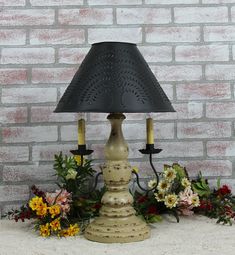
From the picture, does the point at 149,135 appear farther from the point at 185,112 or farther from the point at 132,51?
the point at 185,112

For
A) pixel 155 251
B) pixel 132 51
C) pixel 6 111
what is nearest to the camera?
pixel 155 251

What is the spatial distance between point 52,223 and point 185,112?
0.65 meters

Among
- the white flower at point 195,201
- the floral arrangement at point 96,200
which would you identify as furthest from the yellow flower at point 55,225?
the white flower at point 195,201

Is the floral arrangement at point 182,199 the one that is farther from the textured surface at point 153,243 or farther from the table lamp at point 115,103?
the table lamp at point 115,103

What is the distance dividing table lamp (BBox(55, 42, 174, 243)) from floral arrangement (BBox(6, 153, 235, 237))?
12 centimetres

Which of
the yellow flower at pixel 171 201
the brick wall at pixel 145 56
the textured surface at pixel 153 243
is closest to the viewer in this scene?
the textured surface at pixel 153 243

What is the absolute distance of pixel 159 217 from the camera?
4.41ft

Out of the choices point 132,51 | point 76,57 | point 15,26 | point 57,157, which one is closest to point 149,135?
point 132,51

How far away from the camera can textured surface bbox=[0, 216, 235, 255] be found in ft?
3.51

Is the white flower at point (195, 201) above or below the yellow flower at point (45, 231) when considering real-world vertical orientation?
above

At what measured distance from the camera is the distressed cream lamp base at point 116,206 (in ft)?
3.75

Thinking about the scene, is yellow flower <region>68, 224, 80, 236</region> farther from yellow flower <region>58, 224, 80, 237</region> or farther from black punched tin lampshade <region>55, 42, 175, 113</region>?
black punched tin lampshade <region>55, 42, 175, 113</region>

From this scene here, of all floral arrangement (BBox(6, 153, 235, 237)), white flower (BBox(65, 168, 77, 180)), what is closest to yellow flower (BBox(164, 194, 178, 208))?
floral arrangement (BBox(6, 153, 235, 237))

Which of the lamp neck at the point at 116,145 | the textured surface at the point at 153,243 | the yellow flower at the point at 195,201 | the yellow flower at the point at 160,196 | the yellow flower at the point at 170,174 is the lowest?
the textured surface at the point at 153,243
